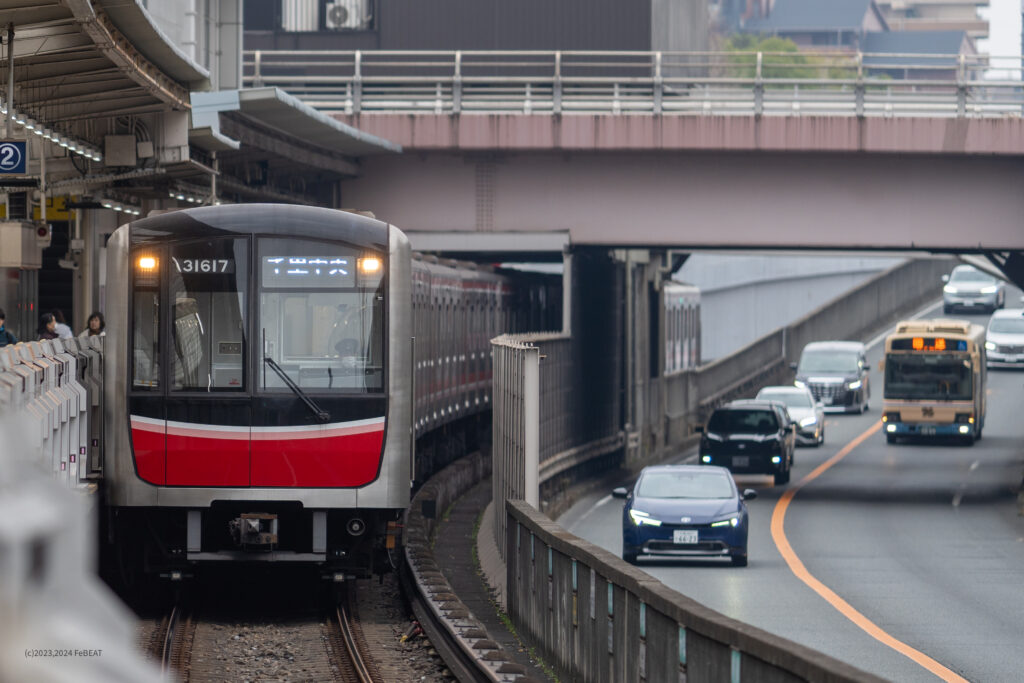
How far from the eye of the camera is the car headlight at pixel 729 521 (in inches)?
879

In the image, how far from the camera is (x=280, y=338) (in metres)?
13.6

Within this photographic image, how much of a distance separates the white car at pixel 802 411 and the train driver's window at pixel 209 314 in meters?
31.5

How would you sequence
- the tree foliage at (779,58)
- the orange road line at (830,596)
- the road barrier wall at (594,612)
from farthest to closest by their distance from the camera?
the tree foliage at (779,58) < the orange road line at (830,596) < the road barrier wall at (594,612)

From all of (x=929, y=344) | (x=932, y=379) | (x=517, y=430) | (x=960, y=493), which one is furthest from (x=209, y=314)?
(x=929, y=344)

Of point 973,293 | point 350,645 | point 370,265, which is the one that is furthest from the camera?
point 973,293

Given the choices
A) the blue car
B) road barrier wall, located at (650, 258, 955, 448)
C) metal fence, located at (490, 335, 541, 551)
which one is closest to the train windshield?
metal fence, located at (490, 335, 541, 551)

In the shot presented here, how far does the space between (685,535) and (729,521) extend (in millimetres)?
648

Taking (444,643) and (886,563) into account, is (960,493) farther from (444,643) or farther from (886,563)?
(444,643)

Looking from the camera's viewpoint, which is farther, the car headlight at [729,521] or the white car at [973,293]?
the white car at [973,293]

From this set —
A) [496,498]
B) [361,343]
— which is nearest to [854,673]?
[361,343]

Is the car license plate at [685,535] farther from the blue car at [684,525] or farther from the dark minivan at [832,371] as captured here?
the dark minivan at [832,371]

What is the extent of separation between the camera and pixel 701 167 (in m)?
30.2

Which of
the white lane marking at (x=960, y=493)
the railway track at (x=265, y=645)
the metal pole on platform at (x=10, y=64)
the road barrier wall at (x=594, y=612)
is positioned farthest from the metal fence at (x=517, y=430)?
the white lane marking at (x=960, y=493)

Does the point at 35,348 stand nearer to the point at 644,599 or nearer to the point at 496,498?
the point at 644,599
